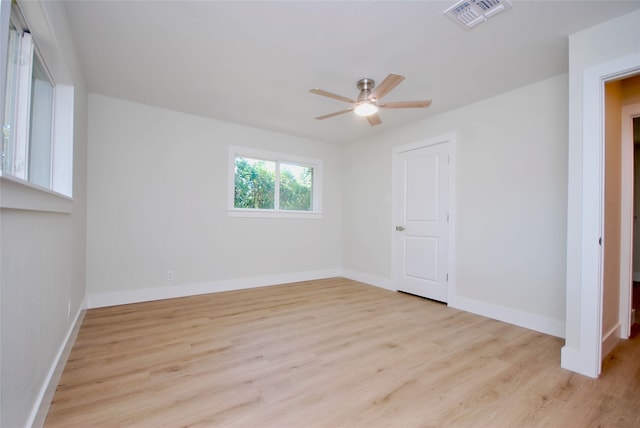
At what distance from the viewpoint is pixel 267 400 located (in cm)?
161

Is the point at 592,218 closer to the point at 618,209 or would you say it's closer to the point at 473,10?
the point at 618,209

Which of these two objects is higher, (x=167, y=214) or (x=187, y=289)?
(x=167, y=214)

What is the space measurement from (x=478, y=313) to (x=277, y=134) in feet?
12.0

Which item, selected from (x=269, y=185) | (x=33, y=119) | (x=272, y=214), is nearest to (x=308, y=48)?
(x=33, y=119)

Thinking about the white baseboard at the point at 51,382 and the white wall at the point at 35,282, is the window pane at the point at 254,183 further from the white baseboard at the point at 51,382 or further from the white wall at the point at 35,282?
the white baseboard at the point at 51,382

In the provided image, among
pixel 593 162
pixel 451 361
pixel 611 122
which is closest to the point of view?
pixel 593 162

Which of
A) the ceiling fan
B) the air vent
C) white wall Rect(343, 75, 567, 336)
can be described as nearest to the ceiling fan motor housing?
the ceiling fan

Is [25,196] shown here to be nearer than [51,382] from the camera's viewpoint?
Yes

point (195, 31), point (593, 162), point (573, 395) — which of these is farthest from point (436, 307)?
point (195, 31)

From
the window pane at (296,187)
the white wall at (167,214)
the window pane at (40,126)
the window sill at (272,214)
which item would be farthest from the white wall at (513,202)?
the window pane at (40,126)

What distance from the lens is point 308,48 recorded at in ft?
7.40

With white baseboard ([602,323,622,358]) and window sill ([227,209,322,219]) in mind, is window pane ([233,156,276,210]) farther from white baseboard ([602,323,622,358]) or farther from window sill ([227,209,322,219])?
white baseboard ([602,323,622,358])

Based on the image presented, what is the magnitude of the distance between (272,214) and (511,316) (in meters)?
3.28

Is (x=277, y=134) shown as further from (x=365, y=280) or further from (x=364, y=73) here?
(x=365, y=280)
